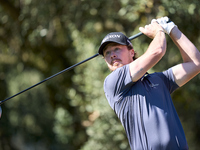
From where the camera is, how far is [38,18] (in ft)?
23.2

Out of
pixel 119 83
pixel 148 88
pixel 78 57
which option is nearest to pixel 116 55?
pixel 119 83

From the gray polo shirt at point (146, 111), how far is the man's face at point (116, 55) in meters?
0.15

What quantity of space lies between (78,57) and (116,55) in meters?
3.93

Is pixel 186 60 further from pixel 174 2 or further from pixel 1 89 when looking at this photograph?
pixel 1 89

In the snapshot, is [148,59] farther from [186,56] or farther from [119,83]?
[186,56]

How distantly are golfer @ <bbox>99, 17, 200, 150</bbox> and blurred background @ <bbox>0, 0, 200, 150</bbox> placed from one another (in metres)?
2.87

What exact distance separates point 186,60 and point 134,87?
1.78ft

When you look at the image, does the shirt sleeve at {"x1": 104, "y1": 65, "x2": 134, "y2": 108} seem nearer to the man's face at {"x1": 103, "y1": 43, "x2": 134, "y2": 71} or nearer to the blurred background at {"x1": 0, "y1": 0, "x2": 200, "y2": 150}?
the man's face at {"x1": 103, "y1": 43, "x2": 134, "y2": 71}

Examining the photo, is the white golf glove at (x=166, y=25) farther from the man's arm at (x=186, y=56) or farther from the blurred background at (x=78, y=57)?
the blurred background at (x=78, y=57)

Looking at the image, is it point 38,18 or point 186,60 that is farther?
point 38,18

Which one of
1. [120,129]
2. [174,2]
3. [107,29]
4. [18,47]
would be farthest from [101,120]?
[18,47]

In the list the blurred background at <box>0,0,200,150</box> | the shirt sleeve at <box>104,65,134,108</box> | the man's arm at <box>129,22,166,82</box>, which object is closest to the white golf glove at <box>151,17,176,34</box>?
the man's arm at <box>129,22,166,82</box>

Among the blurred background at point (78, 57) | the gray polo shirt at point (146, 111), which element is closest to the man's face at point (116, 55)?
the gray polo shirt at point (146, 111)

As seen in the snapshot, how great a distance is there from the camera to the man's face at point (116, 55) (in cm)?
270
